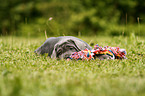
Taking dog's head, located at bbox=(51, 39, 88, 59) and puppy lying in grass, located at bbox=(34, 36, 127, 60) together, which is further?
dog's head, located at bbox=(51, 39, 88, 59)

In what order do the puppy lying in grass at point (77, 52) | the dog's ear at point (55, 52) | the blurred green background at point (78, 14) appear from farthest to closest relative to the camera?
the blurred green background at point (78, 14) < the dog's ear at point (55, 52) < the puppy lying in grass at point (77, 52)

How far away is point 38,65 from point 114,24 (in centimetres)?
1603

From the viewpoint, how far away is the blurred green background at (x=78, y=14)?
17453mm

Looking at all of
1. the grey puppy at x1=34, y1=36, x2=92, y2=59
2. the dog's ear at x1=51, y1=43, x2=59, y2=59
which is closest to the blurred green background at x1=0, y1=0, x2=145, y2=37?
the grey puppy at x1=34, y1=36, x2=92, y2=59

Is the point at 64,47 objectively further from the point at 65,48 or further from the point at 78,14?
the point at 78,14

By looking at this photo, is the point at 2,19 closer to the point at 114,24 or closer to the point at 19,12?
the point at 19,12

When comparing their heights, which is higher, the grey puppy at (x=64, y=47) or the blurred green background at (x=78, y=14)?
Answer: the blurred green background at (x=78, y=14)

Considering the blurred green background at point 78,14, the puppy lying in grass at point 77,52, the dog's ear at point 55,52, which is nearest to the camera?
the puppy lying in grass at point 77,52

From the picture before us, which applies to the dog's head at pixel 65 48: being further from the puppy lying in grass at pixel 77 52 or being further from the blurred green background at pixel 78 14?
the blurred green background at pixel 78 14

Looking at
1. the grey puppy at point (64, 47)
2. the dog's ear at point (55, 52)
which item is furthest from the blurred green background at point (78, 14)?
the dog's ear at point (55, 52)

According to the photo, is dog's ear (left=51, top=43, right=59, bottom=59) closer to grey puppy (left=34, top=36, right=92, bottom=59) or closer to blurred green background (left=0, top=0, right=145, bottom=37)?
grey puppy (left=34, top=36, right=92, bottom=59)

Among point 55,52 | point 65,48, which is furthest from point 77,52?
point 55,52

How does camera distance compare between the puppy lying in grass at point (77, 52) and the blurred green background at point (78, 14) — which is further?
the blurred green background at point (78, 14)

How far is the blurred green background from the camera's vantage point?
57.3ft
